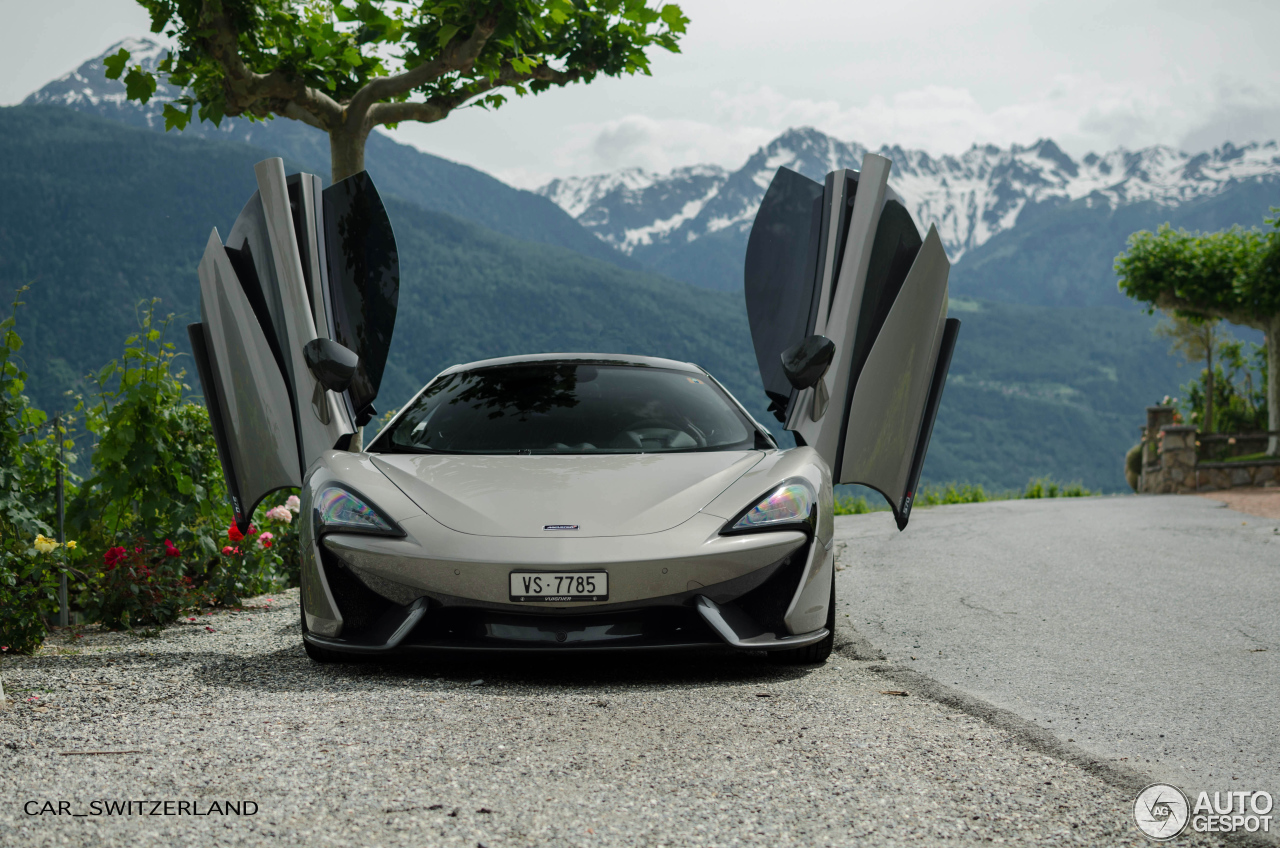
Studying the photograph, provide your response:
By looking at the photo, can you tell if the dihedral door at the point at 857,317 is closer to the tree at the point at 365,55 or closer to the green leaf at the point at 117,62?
the tree at the point at 365,55

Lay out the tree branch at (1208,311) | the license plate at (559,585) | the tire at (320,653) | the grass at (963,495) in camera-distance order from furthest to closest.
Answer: the tree branch at (1208,311)
the grass at (963,495)
the tire at (320,653)
the license plate at (559,585)

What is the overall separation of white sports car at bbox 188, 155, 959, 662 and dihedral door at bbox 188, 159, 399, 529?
0.03ft

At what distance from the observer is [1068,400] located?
18512 cm

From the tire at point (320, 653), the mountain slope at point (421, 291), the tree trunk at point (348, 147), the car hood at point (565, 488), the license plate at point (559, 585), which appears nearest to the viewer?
the license plate at point (559, 585)

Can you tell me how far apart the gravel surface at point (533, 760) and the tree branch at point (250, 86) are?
13.9 ft

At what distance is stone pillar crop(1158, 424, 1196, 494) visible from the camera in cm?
1888

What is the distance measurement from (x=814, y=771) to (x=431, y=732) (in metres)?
1.05

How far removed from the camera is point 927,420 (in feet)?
15.5

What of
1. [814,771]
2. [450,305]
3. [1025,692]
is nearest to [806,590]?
[1025,692]

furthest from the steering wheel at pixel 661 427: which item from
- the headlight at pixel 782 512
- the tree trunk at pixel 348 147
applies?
the tree trunk at pixel 348 147

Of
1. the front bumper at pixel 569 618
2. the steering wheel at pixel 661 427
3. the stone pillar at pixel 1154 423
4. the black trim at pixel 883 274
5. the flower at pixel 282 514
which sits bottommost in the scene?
the stone pillar at pixel 1154 423

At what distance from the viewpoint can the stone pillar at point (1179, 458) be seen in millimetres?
18875

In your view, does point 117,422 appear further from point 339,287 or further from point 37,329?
point 37,329

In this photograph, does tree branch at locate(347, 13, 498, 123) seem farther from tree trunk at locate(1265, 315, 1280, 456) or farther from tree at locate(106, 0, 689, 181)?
tree trunk at locate(1265, 315, 1280, 456)
